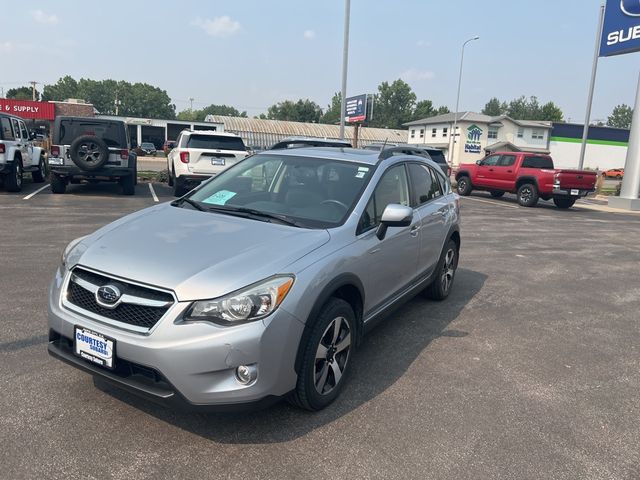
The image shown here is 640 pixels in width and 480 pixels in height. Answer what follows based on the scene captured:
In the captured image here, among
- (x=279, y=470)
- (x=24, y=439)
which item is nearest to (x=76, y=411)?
(x=24, y=439)

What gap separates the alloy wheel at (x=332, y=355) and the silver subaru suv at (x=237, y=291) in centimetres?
1

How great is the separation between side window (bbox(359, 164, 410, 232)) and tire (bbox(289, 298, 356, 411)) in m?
0.74

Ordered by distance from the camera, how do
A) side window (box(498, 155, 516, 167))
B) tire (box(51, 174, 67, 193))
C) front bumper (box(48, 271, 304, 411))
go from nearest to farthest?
front bumper (box(48, 271, 304, 411)) → tire (box(51, 174, 67, 193)) → side window (box(498, 155, 516, 167))

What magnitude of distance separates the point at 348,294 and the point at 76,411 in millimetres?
1889

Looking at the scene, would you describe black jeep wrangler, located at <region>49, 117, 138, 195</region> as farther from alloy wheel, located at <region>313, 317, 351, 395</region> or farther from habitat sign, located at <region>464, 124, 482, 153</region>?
habitat sign, located at <region>464, 124, 482, 153</region>

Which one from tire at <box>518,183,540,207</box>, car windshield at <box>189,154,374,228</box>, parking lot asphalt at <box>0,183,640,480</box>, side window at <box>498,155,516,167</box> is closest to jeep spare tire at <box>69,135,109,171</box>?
parking lot asphalt at <box>0,183,640,480</box>

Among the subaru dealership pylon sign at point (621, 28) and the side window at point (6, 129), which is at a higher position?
the subaru dealership pylon sign at point (621, 28)

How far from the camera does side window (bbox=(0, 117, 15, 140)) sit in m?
12.3

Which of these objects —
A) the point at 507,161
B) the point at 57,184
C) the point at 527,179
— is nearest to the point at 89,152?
the point at 57,184

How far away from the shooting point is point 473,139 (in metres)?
59.5

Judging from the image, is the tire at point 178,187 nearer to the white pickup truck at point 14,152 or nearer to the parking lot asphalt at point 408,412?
the white pickup truck at point 14,152

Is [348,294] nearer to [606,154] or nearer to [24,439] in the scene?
[24,439]

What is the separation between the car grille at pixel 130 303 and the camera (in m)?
2.65

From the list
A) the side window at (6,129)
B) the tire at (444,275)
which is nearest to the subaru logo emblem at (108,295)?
the tire at (444,275)
